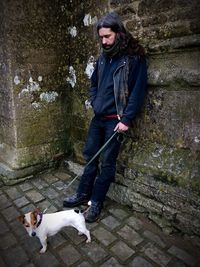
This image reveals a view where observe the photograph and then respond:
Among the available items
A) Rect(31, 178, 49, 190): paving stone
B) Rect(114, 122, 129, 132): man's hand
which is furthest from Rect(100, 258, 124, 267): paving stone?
Rect(31, 178, 49, 190): paving stone

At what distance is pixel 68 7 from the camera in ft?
12.2

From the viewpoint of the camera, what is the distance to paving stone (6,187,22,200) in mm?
3449

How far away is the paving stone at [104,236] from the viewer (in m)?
2.64

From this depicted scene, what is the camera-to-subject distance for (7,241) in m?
2.66

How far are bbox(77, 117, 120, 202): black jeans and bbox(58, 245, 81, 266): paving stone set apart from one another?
25.9 inches

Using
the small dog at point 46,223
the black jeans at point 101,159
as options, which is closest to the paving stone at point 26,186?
the black jeans at point 101,159

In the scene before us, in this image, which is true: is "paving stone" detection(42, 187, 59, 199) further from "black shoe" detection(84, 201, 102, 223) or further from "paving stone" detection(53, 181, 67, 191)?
"black shoe" detection(84, 201, 102, 223)

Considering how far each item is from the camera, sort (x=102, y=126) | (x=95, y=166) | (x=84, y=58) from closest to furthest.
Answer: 1. (x=102, y=126)
2. (x=95, y=166)
3. (x=84, y=58)

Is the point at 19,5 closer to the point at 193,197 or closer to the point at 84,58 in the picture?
the point at 84,58

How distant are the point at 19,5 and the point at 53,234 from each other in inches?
112

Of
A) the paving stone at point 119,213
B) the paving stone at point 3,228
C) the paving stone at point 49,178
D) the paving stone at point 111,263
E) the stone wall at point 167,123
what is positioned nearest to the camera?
the paving stone at point 111,263

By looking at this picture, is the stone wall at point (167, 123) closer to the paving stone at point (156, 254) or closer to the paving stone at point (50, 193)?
the paving stone at point (156, 254)

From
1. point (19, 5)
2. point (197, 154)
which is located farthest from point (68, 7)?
point (197, 154)

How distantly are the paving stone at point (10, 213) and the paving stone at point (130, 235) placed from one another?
1.23 m
